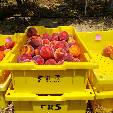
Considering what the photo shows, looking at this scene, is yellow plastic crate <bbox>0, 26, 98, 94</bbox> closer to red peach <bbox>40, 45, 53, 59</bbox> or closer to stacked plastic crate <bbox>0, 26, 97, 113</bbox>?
stacked plastic crate <bbox>0, 26, 97, 113</bbox>

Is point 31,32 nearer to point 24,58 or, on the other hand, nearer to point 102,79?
point 24,58

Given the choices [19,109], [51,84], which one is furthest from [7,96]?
[51,84]

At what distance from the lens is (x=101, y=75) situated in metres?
2.82

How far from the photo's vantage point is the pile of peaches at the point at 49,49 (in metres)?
2.60

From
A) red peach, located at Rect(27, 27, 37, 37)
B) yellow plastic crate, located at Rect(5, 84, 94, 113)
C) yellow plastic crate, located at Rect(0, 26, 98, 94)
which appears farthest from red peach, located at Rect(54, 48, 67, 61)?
red peach, located at Rect(27, 27, 37, 37)

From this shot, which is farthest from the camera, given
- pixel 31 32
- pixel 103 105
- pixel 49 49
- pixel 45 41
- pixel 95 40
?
pixel 95 40

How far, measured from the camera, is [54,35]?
3168mm

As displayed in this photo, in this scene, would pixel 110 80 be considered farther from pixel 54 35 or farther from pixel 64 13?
pixel 64 13

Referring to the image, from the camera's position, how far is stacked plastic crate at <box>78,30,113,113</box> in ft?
8.48

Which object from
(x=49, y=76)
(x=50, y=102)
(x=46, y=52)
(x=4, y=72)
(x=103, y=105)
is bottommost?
(x=103, y=105)

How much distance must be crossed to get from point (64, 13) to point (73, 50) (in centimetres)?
353

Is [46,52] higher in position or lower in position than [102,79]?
higher

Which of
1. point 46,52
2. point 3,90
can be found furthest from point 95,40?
point 3,90

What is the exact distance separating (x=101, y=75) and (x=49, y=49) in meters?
0.62
